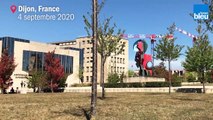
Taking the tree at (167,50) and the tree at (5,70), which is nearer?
the tree at (167,50)

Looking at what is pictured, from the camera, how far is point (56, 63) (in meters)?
61.4

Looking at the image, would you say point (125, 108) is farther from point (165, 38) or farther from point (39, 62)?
point (39, 62)

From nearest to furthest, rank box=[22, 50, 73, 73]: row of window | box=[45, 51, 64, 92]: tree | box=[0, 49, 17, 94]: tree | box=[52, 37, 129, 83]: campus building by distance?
1. box=[0, 49, 17, 94]: tree
2. box=[45, 51, 64, 92]: tree
3. box=[22, 50, 73, 73]: row of window
4. box=[52, 37, 129, 83]: campus building

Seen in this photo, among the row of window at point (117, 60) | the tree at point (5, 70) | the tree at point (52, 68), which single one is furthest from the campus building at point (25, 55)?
the row of window at point (117, 60)

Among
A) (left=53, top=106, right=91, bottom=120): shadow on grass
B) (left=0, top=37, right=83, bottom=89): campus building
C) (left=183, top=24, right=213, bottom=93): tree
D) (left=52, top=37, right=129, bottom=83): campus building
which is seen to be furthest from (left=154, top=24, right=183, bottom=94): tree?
(left=52, top=37, right=129, bottom=83): campus building

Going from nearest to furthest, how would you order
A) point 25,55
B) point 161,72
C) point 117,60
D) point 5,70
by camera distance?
point 5,70
point 25,55
point 161,72
point 117,60

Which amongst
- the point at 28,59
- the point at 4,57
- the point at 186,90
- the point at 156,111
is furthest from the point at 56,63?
the point at 156,111

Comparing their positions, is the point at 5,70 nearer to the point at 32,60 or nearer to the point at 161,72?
the point at 32,60

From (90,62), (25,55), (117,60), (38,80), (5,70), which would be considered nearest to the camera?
(5,70)

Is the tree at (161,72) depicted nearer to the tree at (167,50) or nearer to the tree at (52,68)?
the tree at (52,68)

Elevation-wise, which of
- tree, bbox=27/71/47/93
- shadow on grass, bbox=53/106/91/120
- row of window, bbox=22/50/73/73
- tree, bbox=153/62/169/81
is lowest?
shadow on grass, bbox=53/106/91/120

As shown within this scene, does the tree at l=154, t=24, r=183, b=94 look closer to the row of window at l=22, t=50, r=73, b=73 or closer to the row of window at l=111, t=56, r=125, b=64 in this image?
the row of window at l=22, t=50, r=73, b=73

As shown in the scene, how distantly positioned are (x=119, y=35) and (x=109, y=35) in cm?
151

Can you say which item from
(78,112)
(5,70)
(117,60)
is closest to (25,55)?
(5,70)
